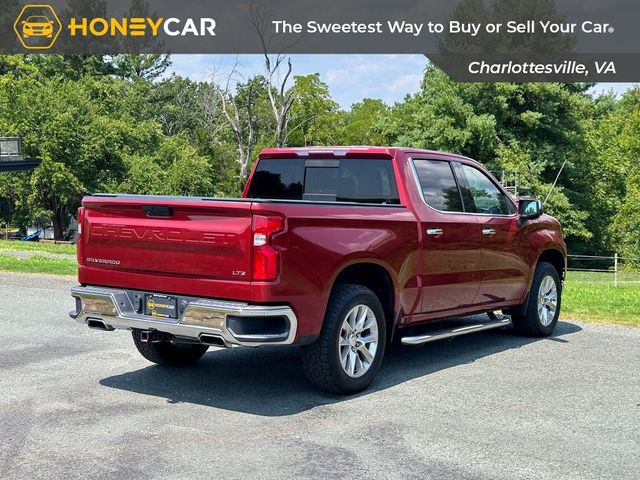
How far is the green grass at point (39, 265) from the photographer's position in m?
17.0

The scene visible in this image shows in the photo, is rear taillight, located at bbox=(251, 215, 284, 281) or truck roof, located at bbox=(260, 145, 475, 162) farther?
truck roof, located at bbox=(260, 145, 475, 162)

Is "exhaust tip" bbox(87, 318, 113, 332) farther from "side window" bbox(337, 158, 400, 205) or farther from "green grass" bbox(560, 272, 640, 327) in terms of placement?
"green grass" bbox(560, 272, 640, 327)

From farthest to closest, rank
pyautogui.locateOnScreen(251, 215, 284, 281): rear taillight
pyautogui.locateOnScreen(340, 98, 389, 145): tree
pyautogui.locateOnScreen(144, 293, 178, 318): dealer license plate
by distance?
1. pyautogui.locateOnScreen(340, 98, 389, 145): tree
2. pyautogui.locateOnScreen(144, 293, 178, 318): dealer license plate
3. pyautogui.locateOnScreen(251, 215, 284, 281): rear taillight

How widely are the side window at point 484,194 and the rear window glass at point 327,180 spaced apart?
1211 mm

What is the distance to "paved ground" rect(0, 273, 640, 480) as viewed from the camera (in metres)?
4.58

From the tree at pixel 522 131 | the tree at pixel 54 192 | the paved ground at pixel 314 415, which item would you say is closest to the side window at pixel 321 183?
the paved ground at pixel 314 415

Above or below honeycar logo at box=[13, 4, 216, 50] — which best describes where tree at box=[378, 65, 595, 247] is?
below

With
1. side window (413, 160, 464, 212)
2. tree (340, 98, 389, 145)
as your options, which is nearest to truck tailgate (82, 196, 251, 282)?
side window (413, 160, 464, 212)

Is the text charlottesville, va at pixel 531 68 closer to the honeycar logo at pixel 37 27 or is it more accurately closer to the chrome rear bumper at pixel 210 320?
the honeycar logo at pixel 37 27

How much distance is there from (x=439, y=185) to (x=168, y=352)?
303 centimetres

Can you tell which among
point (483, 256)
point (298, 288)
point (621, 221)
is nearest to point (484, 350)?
point (483, 256)

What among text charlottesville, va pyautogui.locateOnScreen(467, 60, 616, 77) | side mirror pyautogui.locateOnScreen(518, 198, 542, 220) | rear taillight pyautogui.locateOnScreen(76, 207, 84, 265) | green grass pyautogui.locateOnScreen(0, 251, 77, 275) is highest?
text charlottesville, va pyautogui.locateOnScreen(467, 60, 616, 77)

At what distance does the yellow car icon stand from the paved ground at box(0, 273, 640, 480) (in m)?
52.7

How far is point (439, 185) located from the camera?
755 centimetres
